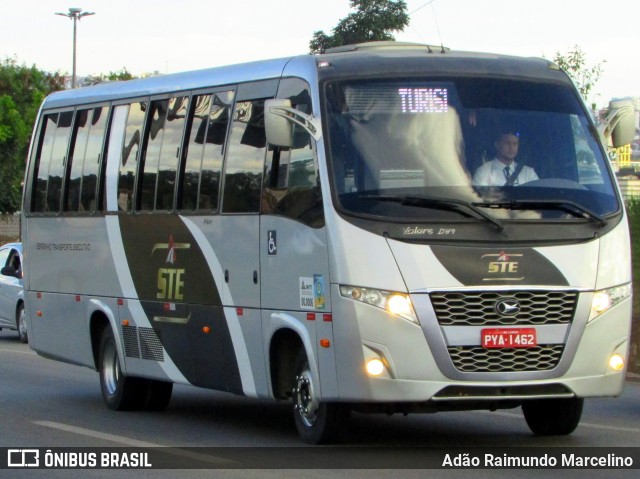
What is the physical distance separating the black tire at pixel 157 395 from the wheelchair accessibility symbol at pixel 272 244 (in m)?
3.72

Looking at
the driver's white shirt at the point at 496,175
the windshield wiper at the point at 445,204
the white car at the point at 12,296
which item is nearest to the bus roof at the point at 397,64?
the driver's white shirt at the point at 496,175

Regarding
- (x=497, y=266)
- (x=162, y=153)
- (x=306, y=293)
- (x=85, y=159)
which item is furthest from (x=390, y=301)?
(x=85, y=159)

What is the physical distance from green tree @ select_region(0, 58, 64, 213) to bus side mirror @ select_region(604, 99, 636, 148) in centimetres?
4598

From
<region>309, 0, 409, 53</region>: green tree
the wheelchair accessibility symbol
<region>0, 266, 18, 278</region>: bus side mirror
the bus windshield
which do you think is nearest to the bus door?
the wheelchair accessibility symbol

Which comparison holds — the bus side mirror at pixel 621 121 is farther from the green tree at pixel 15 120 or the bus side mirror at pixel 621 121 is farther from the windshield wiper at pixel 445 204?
the green tree at pixel 15 120

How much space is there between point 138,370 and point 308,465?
444 centimetres

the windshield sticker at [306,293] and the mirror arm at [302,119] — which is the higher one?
the mirror arm at [302,119]

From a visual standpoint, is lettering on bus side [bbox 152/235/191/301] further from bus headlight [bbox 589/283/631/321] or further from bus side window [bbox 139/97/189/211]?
bus headlight [bbox 589/283/631/321]

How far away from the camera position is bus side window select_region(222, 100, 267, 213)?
463 inches

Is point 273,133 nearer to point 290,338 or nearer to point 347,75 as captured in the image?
point 347,75

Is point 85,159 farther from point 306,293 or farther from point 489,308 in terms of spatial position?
point 489,308

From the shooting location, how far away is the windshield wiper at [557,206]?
10.4m

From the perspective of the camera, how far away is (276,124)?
10852 mm

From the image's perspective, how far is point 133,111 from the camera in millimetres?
14531
